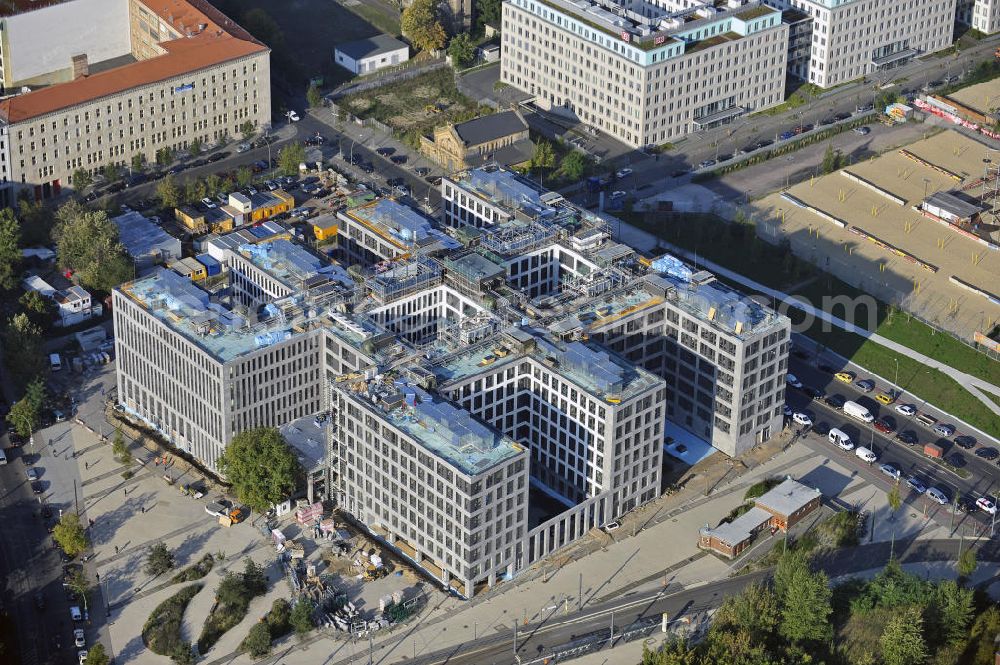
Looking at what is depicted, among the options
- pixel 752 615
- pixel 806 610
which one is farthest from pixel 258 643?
pixel 806 610

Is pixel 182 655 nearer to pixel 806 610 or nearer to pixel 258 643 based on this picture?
pixel 258 643

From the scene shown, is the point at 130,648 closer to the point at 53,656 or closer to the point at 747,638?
the point at 53,656

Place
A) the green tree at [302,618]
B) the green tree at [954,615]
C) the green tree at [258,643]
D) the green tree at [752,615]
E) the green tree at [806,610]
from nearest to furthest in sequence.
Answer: the green tree at [258,643] < the green tree at [752,615] < the green tree at [806,610] < the green tree at [302,618] < the green tree at [954,615]

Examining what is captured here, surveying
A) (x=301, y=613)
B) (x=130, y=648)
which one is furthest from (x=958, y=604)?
(x=130, y=648)

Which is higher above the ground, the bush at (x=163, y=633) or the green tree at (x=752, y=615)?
the green tree at (x=752, y=615)

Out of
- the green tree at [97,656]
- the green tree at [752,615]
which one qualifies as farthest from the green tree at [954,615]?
the green tree at [97,656]

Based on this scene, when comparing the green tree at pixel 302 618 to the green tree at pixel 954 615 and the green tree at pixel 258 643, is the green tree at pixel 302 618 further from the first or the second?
the green tree at pixel 954 615

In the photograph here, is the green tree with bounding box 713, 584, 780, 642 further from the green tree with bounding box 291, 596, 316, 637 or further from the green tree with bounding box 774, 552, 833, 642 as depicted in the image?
the green tree with bounding box 291, 596, 316, 637
